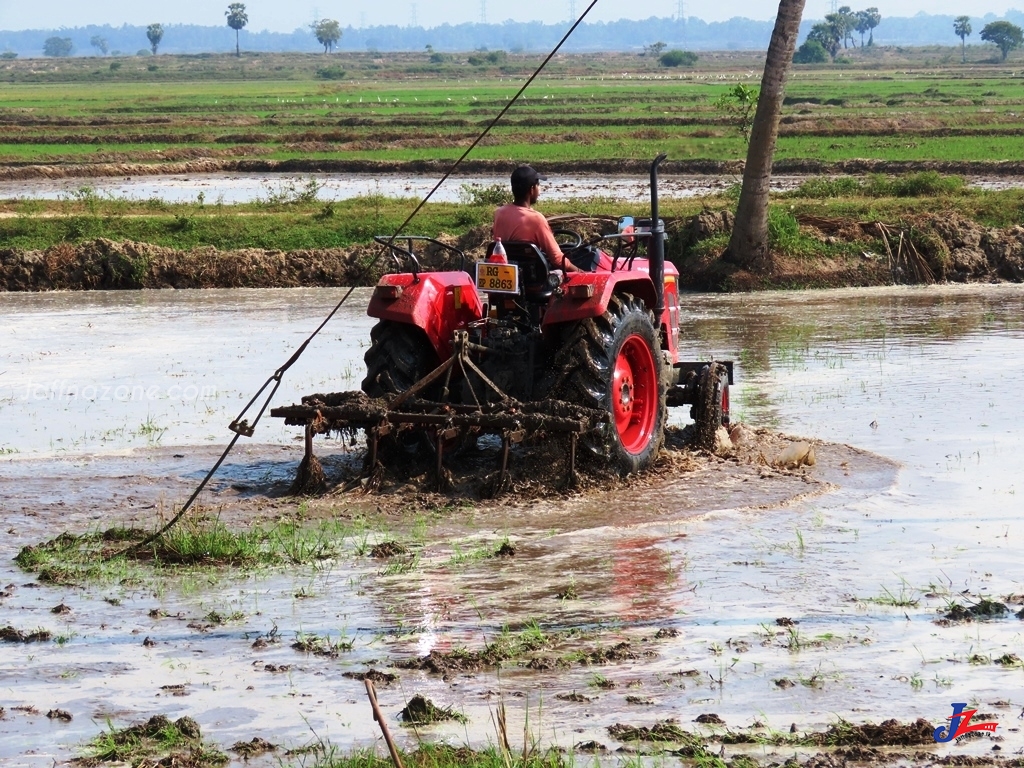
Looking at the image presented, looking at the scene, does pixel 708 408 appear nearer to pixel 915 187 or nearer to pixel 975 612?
pixel 975 612

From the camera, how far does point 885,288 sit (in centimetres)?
1852

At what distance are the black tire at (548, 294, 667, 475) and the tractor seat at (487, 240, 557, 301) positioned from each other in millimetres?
345

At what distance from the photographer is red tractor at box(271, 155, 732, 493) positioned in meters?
8.59

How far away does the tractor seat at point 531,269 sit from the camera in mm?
8992

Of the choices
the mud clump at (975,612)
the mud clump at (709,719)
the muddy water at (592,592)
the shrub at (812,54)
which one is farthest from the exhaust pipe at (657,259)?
the shrub at (812,54)

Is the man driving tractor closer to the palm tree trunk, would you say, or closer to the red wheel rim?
the red wheel rim

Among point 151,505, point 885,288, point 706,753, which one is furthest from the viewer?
point 885,288

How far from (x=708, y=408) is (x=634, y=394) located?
1.88 ft

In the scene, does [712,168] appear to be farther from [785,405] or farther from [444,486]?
[444,486]

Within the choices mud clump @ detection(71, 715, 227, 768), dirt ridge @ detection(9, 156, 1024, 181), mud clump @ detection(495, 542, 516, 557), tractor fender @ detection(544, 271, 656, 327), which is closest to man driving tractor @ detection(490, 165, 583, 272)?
tractor fender @ detection(544, 271, 656, 327)

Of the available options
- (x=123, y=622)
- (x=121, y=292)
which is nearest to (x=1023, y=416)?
(x=123, y=622)

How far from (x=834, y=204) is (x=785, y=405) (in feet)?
33.6

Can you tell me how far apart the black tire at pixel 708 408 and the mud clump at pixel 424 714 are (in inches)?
205

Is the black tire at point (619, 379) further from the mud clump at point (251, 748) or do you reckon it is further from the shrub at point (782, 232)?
the shrub at point (782, 232)
